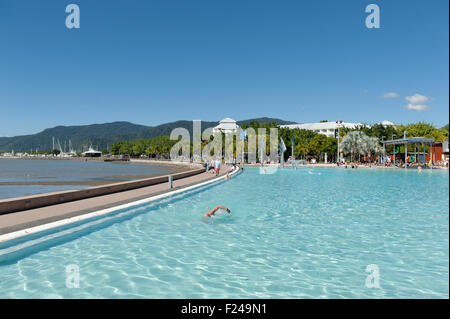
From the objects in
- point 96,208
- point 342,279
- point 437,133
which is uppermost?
point 437,133

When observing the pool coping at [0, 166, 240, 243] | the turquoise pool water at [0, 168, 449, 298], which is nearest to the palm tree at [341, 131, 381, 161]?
the turquoise pool water at [0, 168, 449, 298]

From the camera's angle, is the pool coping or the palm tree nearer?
the pool coping

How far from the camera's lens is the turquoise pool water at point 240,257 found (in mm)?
5941

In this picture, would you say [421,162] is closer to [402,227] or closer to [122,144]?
[402,227]

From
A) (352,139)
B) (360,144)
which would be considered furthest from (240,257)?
(352,139)

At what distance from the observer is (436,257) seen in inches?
304

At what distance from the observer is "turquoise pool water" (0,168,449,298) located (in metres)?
5.94

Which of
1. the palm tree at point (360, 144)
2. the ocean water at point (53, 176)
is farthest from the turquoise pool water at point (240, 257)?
the palm tree at point (360, 144)

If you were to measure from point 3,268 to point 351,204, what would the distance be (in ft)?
44.0

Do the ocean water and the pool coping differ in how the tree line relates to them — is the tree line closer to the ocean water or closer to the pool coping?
the ocean water

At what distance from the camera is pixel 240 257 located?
7.61 meters

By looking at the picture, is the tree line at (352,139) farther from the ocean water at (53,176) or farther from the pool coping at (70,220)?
the pool coping at (70,220)

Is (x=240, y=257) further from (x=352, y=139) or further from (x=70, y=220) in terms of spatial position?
(x=352, y=139)
